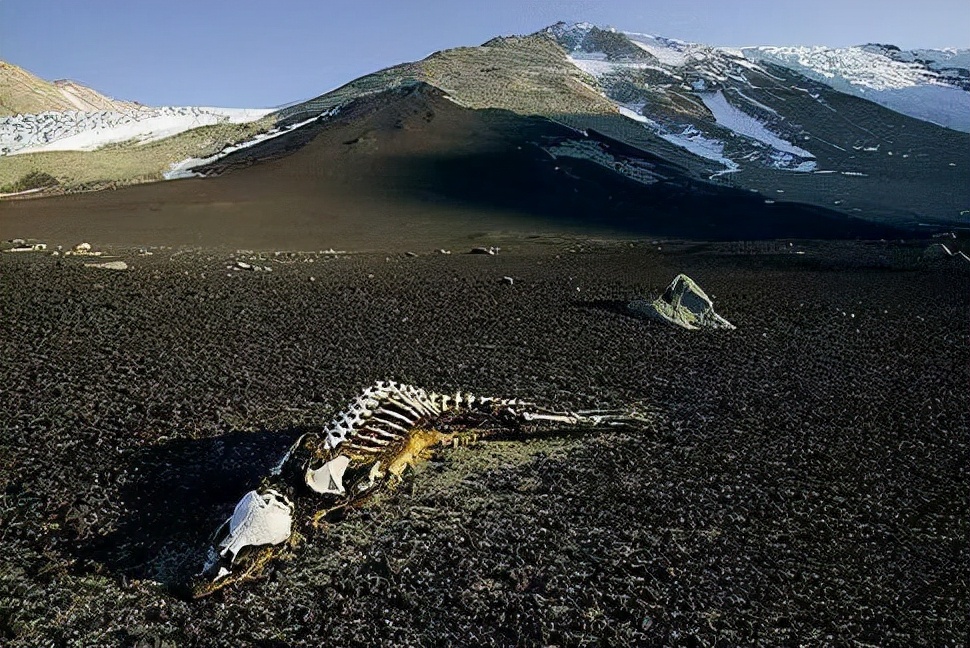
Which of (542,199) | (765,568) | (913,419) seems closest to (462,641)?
(765,568)

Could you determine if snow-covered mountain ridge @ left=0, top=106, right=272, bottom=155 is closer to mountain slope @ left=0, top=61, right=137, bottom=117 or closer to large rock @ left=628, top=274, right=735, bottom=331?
mountain slope @ left=0, top=61, right=137, bottom=117

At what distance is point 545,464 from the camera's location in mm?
3006

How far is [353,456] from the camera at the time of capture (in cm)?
264

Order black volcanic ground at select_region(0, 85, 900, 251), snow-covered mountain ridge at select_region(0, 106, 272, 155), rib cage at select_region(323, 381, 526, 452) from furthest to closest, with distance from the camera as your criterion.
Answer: snow-covered mountain ridge at select_region(0, 106, 272, 155) → black volcanic ground at select_region(0, 85, 900, 251) → rib cage at select_region(323, 381, 526, 452)

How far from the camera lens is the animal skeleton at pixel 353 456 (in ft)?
6.83

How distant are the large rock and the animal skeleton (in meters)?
2.81

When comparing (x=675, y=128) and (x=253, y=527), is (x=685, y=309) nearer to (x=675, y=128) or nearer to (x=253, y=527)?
(x=253, y=527)

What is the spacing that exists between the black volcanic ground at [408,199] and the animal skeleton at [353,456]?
33.5 ft

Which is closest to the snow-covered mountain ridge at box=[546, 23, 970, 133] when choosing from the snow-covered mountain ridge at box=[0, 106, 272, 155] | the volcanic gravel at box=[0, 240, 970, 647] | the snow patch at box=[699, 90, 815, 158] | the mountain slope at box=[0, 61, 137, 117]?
the snow patch at box=[699, 90, 815, 158]

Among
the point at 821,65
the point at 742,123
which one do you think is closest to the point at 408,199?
the point at 742,123

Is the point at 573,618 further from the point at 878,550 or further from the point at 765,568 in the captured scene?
the point at 878,550

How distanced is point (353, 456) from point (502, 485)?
2.11 ft

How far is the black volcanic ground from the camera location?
14688 millimetres

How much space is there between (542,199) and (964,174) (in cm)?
2186
